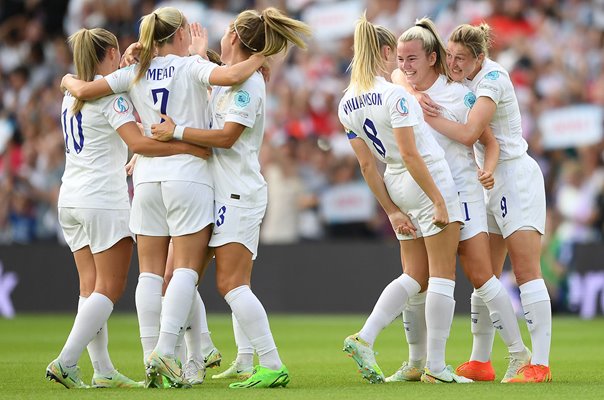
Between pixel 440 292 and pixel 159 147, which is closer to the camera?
pixel 159 147

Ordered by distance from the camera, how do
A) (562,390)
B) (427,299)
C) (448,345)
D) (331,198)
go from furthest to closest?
(331,198) → (448,345) → (427,299) → (562,390)

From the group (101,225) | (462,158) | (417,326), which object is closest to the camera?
(101,225)

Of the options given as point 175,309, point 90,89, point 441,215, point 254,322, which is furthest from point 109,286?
point 441,215


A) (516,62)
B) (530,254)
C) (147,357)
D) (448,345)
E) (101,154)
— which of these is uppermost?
(516,62)

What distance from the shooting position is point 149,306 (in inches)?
272

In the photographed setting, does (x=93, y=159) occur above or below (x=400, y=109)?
below

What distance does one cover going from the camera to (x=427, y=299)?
7.16 metres

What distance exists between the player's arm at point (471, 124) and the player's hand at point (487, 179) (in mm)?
217

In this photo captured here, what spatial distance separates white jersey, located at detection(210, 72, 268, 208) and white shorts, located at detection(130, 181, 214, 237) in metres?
0.13

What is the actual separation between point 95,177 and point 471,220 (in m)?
2.36

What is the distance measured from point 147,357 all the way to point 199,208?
3.03 feet

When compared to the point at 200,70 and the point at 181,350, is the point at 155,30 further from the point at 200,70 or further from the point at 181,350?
the point at 181,350

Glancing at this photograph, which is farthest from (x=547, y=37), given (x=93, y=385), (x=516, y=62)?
(x=93, y=385)

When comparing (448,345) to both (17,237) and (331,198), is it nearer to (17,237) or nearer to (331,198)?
(331,198)
